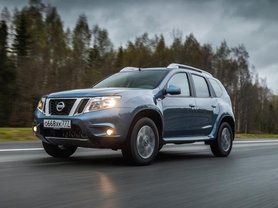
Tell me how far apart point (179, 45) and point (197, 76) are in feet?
253

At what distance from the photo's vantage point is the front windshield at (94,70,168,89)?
842 centimetres

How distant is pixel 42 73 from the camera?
46.1 m

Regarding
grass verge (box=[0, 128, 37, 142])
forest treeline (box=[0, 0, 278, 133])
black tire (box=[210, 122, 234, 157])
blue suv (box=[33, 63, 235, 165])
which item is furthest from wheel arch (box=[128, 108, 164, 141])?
forest treeline (box=[0, 0, 278, 133])

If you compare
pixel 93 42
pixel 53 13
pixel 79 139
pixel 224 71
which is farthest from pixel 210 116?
pixel 224 71

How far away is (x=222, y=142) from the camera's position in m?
10.2

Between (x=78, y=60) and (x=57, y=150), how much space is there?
46.0m

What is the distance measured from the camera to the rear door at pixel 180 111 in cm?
834

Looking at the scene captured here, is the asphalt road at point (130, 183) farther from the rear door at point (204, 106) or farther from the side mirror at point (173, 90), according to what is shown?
the side mirror at point (173, 90)

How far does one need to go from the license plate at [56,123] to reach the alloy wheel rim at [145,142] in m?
1.10

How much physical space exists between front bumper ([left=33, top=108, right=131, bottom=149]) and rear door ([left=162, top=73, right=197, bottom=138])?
115 cm

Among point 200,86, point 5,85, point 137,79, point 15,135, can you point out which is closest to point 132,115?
point 137,79

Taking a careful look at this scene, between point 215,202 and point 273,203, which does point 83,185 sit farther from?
point 273,203

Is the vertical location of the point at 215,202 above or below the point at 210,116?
below

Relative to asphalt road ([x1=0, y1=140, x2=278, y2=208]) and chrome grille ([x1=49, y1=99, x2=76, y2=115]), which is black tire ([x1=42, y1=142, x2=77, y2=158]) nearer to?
asphalt road ([x1=0, y1=140, x2=278, y2=208])
